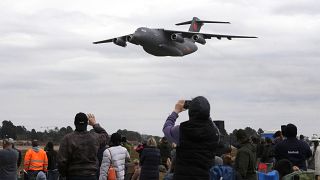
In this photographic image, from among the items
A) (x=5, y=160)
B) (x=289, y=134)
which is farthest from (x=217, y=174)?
(x=5, y=160)

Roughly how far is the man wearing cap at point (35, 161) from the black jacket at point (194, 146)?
8.93 metres

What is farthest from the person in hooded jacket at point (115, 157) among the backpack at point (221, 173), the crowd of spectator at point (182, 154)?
the backpack at point (221, 173)

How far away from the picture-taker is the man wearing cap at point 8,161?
Result: 10969 millimetres

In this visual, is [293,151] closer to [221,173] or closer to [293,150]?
[293,150]

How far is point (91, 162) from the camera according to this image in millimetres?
7672

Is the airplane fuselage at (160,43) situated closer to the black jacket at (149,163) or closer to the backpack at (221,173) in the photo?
the black jacket at (149,163)

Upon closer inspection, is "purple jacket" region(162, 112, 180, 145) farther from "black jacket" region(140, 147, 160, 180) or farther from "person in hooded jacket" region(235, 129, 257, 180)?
"black jacket" region(140, 147, 160, 180)

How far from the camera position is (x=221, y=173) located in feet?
25.3

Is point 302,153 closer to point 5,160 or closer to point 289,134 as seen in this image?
point 289,134

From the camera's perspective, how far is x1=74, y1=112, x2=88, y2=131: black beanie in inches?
298

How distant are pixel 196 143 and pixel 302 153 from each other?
4.63 meters

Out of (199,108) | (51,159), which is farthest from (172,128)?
(51,159)

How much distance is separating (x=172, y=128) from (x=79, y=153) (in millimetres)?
2008

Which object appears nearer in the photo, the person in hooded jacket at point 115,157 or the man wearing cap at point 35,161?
the person in hooded jacket at point 115,157
